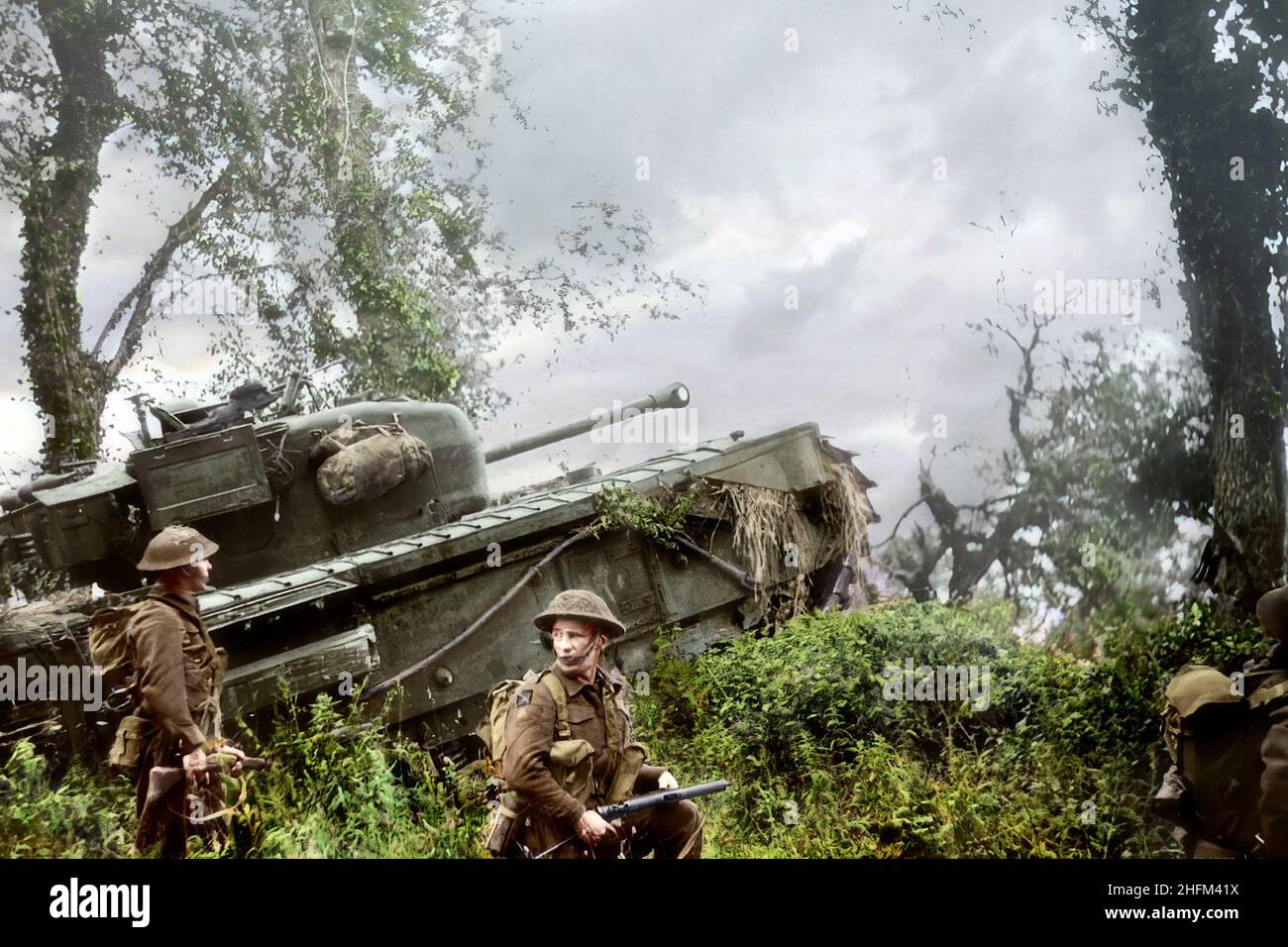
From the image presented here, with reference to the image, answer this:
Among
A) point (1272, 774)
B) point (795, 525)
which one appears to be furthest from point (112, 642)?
point (1272, 774)

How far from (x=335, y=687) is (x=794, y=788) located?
2030 mm

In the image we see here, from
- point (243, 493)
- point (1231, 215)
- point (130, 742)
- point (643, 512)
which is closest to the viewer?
point (130, 742)

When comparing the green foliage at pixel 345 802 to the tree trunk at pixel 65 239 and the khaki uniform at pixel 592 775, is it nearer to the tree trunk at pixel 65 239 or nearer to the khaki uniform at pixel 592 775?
the khaki uniform at pixel 592 775

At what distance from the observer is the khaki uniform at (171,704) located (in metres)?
3.73

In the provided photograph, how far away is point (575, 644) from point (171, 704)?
148cm

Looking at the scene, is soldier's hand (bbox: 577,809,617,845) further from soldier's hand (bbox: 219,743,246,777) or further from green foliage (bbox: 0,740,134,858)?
green foliage (bbox: 0,740,134,858)

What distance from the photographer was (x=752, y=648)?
5.09 m

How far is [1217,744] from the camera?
11.2 feet

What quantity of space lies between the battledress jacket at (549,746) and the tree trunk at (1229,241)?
2.81m

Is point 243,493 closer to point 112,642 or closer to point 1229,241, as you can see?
point 112,642

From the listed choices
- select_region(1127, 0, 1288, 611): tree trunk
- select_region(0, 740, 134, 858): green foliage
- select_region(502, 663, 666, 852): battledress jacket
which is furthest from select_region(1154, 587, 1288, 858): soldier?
select_region(0, 740, 134, 858): green foliage

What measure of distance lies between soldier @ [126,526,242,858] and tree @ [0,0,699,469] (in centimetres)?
161
